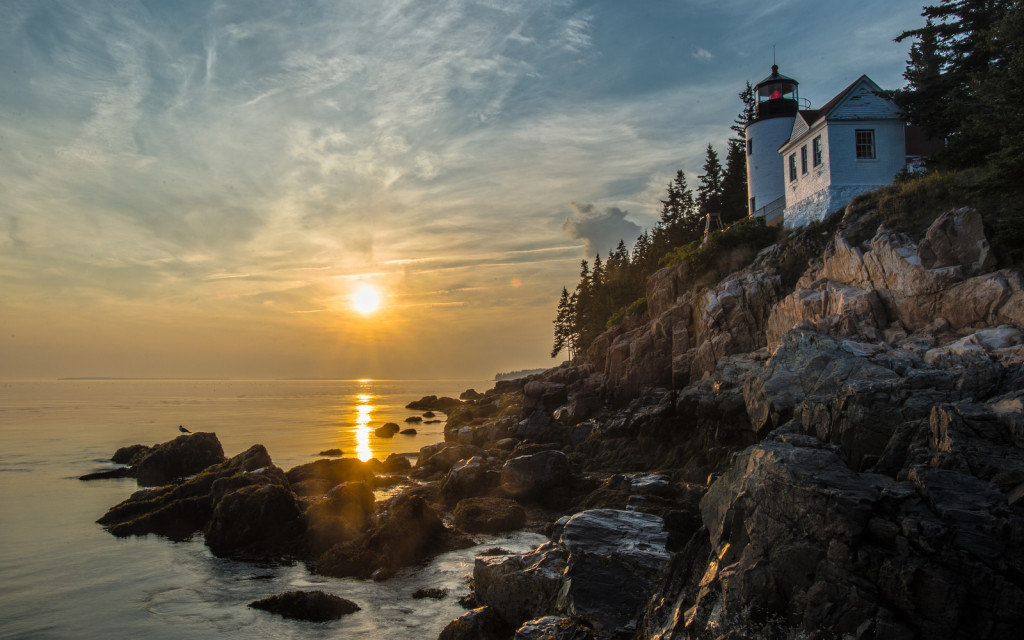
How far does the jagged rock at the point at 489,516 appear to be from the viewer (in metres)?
17.1

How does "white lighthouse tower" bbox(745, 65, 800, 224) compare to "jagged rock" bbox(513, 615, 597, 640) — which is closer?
"jagged rock" bbox(513, 615, 597, 640)

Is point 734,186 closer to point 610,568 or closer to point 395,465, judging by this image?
point 395,465

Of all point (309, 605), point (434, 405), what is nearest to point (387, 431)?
point (434, 405)

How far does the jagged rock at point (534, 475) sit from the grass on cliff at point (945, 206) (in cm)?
1606

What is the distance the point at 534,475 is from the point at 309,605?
913 centimetres

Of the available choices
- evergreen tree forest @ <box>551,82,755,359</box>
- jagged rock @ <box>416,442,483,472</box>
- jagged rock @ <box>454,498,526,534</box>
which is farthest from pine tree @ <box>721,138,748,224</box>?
jagged rock @ <box>454,498,526,534</box>

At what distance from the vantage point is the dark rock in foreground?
11875 mm

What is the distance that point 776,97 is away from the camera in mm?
40531

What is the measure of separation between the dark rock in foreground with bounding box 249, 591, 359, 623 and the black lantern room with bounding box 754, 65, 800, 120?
40.5 metres

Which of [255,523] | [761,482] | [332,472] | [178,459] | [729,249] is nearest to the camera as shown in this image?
[761,482]

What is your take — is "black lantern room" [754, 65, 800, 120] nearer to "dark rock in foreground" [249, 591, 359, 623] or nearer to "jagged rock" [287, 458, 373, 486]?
"jagged rock" [287, 458, 373, 486]

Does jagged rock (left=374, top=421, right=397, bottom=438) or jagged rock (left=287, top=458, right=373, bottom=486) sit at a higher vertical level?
jagged rock (left=287, top=458, right=373, bottom=486)

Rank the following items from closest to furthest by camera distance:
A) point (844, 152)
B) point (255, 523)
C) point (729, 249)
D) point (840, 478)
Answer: point (840, 478) → point (255, 523) → point (844, 152) → point (729, 249)

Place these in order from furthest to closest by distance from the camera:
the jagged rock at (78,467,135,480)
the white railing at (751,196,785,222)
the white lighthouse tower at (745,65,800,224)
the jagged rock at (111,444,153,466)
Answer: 1. the white lighthouse tower at (745,65,800,224)
2. the white railing at (751,196,785,222)
3. the jagged rock at (111,444,153,466)
4. the jagged rock at (78,467,135,480)
